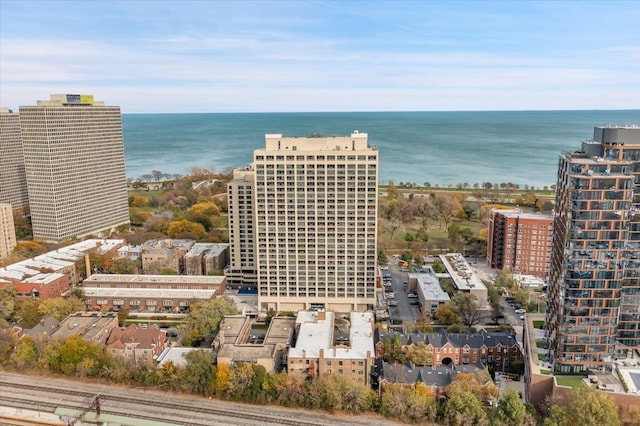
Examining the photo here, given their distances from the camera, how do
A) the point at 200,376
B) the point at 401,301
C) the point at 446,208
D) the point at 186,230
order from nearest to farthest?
the point at 200,376 < the point at 401,301 < the point at 186,230 < the point at 446,208

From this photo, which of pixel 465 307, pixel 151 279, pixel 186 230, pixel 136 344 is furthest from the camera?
pixel 186 230

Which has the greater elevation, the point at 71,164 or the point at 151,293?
the point at 71,164

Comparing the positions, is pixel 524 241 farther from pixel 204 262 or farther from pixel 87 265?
pixel 87 265

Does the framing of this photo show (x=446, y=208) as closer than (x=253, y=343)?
No

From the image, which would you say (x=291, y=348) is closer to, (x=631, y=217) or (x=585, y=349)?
(x=585, y=349)

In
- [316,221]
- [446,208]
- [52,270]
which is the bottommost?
[52,270]

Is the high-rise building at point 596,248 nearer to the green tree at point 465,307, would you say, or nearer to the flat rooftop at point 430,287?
the green tree at point 465,307

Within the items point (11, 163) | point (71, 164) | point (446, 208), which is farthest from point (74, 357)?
point (446, 208)

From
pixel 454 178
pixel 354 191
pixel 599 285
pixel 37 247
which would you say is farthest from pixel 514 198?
pixel 37 247
